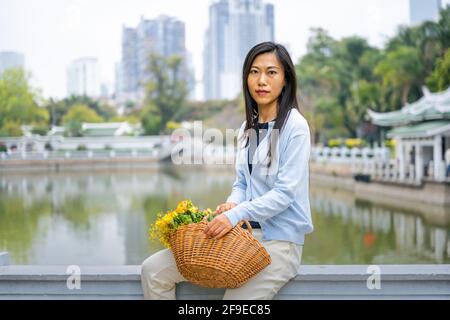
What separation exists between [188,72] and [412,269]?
95.2 feet

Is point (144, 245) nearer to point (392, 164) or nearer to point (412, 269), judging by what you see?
point (392, 164)

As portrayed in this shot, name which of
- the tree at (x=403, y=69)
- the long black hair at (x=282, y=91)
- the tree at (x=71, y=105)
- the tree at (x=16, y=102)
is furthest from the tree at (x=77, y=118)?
the long black hair at (x=282, y=91)

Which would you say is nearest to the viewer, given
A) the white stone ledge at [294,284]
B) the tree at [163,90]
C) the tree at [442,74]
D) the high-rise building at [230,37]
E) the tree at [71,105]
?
the white stone ledge at [294,284]

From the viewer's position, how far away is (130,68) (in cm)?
3334

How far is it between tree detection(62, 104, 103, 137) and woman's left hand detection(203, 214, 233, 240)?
23.0m

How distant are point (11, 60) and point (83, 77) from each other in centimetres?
347

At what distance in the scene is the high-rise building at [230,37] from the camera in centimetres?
2734

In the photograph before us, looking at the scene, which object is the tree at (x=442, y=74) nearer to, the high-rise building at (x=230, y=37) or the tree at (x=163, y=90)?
the high-rise building at (x=230, y=37)

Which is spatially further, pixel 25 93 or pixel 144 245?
pixel 25 93

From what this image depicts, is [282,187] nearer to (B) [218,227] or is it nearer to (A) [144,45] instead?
(B) [218,227]

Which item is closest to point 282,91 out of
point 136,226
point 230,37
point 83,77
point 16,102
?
point 136,226

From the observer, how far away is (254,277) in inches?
47.6

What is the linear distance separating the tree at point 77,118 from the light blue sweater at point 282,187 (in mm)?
22873
